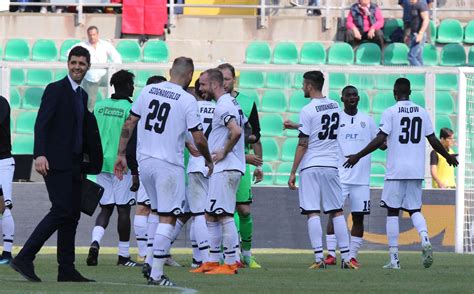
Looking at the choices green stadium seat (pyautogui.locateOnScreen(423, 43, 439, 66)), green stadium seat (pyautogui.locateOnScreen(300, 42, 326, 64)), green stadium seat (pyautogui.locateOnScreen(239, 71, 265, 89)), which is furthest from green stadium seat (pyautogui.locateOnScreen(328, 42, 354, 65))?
green stadium seat (pyautogui.locateOnScreen(239, 71, 265, 89))

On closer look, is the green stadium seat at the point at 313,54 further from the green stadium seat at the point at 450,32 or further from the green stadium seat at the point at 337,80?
the green stadium seat at the point at 337,80

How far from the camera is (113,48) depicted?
80.5ft

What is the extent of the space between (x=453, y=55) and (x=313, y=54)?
2740 mm

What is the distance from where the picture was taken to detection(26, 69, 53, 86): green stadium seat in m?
22.2

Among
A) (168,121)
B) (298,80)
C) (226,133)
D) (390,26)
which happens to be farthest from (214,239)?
(390,26)

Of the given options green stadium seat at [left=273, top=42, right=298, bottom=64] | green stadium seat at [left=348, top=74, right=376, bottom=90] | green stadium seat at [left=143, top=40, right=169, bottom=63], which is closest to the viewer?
green stadium seat at [left=348, top=74, right=376, bottom=90]

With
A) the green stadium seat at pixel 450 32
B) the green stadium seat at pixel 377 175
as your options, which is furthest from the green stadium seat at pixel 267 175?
the green stadium seat at pixel 450 32

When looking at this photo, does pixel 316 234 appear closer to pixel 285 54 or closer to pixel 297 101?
pixel 297 101

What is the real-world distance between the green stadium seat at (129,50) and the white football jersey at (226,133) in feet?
36.2

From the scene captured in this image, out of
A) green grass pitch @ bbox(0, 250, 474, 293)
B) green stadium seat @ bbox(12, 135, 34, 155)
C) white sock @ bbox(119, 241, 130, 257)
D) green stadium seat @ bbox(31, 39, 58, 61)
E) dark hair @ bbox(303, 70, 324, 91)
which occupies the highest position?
green stadium seat @ bbox(31, 39, 58, 61)

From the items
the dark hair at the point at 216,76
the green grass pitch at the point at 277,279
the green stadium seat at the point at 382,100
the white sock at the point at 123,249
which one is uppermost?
the green stadium seat at the point at 382,100

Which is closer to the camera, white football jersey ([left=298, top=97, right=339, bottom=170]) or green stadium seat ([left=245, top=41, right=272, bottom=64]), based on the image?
white football jersey ([left=298, top=97, right=339, bottom=170])

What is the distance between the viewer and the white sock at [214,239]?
586 inches

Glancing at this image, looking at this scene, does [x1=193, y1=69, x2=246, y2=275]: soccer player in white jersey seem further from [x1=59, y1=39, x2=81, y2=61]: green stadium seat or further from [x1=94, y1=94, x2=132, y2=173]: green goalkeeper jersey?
[x1=59, y1=39, x2=81, y2=61]: green stadium seat
